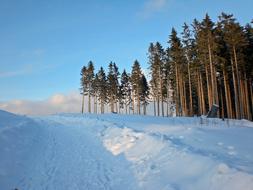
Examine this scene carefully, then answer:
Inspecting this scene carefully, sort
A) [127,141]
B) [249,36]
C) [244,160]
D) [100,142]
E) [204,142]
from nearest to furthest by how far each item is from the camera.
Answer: [244,160], [204,142], [127,141], [100,142], [249,36]

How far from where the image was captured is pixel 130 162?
1140cm

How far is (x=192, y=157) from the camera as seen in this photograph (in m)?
9.44

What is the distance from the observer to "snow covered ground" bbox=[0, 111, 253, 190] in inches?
315

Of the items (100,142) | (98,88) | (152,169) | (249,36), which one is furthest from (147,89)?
(152,169)

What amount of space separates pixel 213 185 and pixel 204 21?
1389 inches

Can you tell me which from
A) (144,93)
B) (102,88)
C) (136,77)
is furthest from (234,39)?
(102,88)

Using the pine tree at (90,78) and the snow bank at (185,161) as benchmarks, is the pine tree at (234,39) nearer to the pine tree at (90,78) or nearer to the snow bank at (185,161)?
the snow bank at (185,161)

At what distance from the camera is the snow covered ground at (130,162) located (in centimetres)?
800

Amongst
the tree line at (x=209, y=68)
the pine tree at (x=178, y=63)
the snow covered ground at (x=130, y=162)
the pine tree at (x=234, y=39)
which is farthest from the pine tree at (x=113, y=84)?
the snow covered ground at (x=130, y=162)

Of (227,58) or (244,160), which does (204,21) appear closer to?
(227,58)

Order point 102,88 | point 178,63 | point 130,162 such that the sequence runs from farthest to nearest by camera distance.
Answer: point 102,88 → point 178,63 → point 130,162

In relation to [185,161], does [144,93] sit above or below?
above

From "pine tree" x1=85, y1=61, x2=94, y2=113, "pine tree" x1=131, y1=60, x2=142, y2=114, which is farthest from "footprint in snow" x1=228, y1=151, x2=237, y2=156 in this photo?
"pine tree" x1=85, y1=61, x2=94, y2=113

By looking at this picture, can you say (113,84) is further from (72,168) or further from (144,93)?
(72,168)
